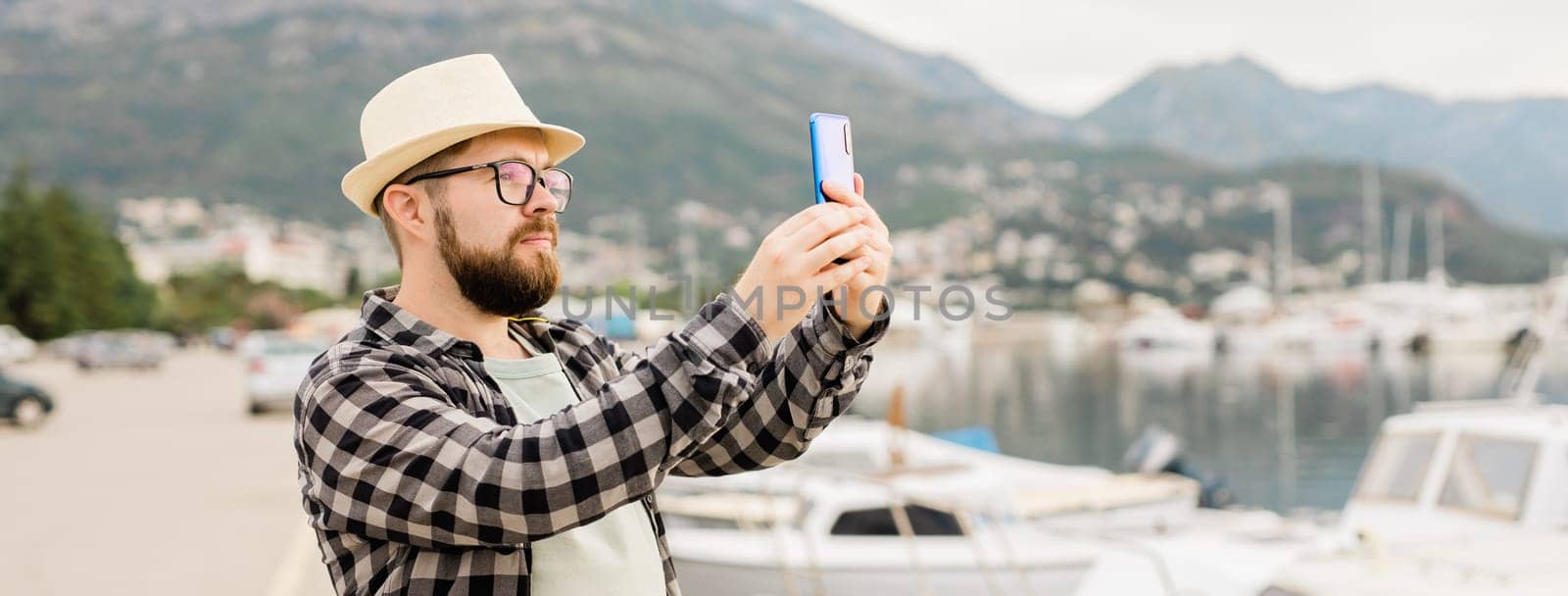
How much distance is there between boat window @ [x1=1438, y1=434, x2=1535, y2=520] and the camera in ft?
24.3

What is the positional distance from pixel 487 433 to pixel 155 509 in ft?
40.3

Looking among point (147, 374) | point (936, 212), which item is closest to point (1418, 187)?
point (936, 212)

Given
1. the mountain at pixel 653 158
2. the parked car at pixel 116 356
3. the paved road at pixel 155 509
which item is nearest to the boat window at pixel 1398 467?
the paved road at pixel 155 509

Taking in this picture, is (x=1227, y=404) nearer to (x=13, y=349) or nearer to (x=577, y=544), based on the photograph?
(x=577, y=544)

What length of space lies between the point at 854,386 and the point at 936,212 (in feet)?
460

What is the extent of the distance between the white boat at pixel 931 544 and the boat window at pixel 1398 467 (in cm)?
64

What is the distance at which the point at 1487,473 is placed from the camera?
7.67 metres

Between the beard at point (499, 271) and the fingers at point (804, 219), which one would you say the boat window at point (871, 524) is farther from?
the fingers at point (804, 219)

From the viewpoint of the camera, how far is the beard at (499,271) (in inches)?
66.3

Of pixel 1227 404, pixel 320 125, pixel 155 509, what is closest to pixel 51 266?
pixel 1227 404

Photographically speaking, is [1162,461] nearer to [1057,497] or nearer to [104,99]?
[1057,497]

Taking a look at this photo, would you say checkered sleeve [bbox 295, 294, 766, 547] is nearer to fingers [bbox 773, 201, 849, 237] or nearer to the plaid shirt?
the plaid shirt

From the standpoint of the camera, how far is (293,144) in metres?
153

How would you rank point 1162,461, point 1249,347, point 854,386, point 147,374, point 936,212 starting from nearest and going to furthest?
point 854,386 → point 1162,461 → point 147,374 → point 1249,347 → point 936,212
